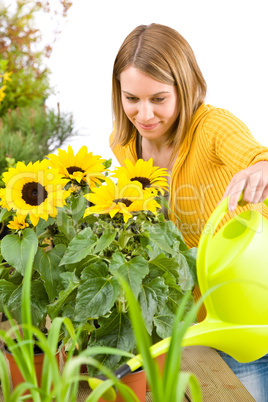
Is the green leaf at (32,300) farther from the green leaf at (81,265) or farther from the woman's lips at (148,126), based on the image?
the woman's lips at (148,126)

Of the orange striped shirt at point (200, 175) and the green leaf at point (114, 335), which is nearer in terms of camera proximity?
the green leaf at point (114, 335)

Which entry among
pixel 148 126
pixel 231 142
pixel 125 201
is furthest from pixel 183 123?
pixel 125 201

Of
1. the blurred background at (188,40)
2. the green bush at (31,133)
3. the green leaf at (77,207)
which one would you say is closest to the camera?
the green leaf at (77,207)

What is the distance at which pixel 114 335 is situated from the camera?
1.78 ft

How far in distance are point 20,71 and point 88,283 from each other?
1.68m

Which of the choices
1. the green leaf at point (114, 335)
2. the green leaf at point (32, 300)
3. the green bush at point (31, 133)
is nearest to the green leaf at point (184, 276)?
the green leaf at point (114, 335)

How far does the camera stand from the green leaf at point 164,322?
0.56 m

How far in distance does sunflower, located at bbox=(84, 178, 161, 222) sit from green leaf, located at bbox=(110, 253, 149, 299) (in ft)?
0.19

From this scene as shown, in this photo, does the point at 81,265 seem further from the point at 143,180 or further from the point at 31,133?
the point at 31,133

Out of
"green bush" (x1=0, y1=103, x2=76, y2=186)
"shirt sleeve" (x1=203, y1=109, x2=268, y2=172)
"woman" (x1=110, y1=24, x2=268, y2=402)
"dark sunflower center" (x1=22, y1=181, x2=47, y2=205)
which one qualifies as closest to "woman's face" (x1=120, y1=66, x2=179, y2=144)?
"woman" (x1=110, y1=24, x2=268, y2=402)

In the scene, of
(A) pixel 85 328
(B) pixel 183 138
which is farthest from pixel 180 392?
(B) pixel 183 138

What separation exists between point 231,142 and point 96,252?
1.53 ft

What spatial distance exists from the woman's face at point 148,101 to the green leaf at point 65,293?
512 millimetres

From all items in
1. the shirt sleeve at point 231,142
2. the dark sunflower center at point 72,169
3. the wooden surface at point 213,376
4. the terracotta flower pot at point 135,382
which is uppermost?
the shirt sleeve at point 231,142
